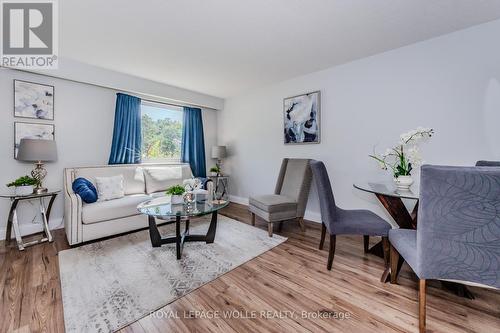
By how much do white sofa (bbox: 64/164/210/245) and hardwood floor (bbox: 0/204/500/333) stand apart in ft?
1.38

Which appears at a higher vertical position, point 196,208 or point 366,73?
point 366,73

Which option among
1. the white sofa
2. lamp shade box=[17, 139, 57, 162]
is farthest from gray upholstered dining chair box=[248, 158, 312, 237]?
lamp shade box=[17, 139, 57, 162]

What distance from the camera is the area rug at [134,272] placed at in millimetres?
1432

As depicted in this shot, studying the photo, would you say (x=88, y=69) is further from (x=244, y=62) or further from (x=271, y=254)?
(x=271, y=254)

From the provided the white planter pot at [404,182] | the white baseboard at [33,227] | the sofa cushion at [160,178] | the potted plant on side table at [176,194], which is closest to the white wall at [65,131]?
the white baseboard at [33,227]

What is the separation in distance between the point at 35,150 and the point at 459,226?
4.00 metres

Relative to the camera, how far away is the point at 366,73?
280 centimetres

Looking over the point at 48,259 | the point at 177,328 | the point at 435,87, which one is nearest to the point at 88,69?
the point at 48,259

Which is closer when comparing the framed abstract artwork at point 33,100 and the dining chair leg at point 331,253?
the dining chair leg at point 331,253

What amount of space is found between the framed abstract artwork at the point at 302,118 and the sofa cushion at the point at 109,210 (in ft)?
8.38

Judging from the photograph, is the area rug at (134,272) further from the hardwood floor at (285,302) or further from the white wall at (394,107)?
the white wall at (394,107)

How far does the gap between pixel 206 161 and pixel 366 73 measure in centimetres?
349

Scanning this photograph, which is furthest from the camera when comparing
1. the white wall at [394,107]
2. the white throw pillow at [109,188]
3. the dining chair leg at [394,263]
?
the white throw pillow at [109,188]

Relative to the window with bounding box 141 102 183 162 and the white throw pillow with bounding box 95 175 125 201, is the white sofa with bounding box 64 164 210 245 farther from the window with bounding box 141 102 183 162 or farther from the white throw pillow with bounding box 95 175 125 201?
the window with bounding box 141 102 183 162
